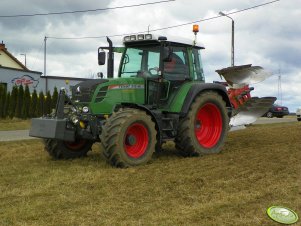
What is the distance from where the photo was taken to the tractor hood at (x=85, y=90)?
832cm

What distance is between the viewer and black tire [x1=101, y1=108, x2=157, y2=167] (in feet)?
24.5

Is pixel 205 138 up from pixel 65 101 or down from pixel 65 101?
down

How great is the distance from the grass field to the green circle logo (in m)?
0.10

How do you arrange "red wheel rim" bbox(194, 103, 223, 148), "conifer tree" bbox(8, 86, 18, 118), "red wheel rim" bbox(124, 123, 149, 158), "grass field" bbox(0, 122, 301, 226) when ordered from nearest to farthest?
"grass field" bbox(0, 122, 301, 226), "red wheel rim" bbox(124, 123, 149, 158), "red wheel rim" bbox(194, 103, 223, 148), "conifer tree" bbox(8, 86, 18, 118)

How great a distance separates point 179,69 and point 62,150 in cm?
288

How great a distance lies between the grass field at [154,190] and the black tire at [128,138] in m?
0.23

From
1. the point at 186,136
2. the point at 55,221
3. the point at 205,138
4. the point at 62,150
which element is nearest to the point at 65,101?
the point at 62,150

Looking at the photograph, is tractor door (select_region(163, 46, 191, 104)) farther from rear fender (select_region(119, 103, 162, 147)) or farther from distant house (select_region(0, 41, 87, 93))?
distant house (select_region(0, 41, 87, 93))

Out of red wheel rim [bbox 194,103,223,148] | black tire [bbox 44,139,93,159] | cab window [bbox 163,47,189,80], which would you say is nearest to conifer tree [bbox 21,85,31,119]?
black tire [bbox 44,139,93,159]

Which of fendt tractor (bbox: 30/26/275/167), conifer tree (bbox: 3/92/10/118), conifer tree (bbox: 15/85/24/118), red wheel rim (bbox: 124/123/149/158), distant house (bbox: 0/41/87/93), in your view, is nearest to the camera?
fendt tractor (bbox: 30/26/275/167)

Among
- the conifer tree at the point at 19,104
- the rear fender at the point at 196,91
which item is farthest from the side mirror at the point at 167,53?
the conifer tree at the point at 19,104

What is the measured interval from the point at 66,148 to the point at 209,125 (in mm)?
3138

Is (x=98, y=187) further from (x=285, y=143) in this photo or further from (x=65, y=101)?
(x=285, y=143)

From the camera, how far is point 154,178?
690cm
